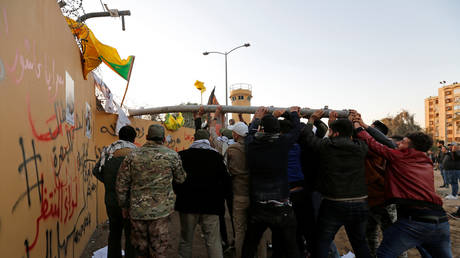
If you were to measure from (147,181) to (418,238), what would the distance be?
270 cm

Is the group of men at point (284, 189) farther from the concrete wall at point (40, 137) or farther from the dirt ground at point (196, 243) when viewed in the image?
the dirt ground at point (196, 243)

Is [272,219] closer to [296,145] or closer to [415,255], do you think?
[296,145]

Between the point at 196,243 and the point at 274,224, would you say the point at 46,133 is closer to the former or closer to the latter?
the point at 274,224

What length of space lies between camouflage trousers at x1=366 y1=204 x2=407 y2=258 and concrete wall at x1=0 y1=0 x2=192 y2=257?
3.56 metres

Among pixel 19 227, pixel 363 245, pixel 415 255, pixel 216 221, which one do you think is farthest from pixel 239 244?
pixel 415 255

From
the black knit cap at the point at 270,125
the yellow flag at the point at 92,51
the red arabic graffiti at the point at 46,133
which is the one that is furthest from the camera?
the yellow flag at the point at 92,51

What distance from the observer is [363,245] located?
9.52 ft

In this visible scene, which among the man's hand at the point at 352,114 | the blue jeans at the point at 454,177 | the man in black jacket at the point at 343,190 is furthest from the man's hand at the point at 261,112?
the blue jeans at the point at 454,177

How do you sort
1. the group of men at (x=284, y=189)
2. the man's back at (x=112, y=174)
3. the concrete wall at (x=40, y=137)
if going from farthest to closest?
1. the man's back at (x=112, y=174)
2. the group of men at (x=284, y=189)
3. the concrete wall at (x=40, y=137)

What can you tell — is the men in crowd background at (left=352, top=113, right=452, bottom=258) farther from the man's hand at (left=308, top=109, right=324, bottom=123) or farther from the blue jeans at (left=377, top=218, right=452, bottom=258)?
the man's hand at (left=308, top=109, right=324, bottom=123)

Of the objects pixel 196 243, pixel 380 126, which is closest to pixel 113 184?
pixel 196 243

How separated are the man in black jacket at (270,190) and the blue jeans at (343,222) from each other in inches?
12.9

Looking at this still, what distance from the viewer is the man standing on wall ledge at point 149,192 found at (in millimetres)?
2762

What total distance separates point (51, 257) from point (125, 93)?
13.0 feet
